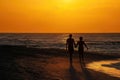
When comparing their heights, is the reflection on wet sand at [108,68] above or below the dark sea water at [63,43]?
below

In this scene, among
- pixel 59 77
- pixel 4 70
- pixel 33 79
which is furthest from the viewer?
pixel 4 70

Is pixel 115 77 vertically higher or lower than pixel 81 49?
lower

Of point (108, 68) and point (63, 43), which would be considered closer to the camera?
point (108, 68)

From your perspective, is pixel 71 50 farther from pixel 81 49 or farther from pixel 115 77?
pixel 115 77

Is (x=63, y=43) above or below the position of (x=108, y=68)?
above

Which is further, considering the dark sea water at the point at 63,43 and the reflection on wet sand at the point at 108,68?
the dark sea water at the point at 63,43

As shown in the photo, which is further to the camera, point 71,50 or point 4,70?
point 71,50

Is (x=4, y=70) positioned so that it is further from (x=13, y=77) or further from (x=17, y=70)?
(x=13, y=77)

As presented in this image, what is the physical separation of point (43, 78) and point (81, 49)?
6.65 meters

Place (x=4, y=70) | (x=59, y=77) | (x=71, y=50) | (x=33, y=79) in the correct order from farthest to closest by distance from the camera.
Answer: (x=71, y=50) → (x=4, y=70) → (x=59, y=77) → (x=33, y=79)

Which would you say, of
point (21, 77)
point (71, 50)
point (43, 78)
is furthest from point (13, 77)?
point (71, 50)

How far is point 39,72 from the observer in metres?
16.2

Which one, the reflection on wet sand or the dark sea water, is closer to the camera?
the reflection on wet sand

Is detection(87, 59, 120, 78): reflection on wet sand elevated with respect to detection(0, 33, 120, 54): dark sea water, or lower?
lower
